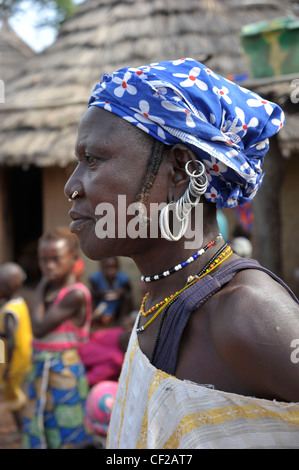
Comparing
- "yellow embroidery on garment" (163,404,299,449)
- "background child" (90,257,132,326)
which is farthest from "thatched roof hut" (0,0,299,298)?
"yellow embroidery on garment" (163,404,299,449)

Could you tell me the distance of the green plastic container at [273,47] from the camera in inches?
163

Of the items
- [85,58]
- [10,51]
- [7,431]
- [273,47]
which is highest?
[10,51]

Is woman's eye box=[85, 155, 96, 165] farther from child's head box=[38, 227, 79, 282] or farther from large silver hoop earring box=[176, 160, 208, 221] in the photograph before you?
child's head box=[38, 227, 79, 282]

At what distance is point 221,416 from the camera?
4.25 ft

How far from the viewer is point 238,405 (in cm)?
127

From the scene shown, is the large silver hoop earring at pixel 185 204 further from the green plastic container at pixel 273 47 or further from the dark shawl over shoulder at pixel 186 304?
the green plastic container at pixel 273 47

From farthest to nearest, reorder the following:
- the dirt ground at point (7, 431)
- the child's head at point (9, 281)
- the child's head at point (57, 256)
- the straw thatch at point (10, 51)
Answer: the straw thatch at point (10, 51), the dirt ground at point (7, 431), the child's head at point (9, 281), the child's head at point (57, 256)

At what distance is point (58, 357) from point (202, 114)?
2.90m

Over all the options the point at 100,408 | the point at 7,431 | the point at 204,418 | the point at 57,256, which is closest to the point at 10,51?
the point at 7,431

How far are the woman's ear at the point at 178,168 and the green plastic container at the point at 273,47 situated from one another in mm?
3023

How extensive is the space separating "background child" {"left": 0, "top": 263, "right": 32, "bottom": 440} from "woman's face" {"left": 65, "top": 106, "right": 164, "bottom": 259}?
3.21 meters

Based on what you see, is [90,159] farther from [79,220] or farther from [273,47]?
[273,47]

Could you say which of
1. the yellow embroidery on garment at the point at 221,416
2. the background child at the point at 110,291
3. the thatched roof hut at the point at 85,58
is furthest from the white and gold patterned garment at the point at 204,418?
the background child at the point at 110,291
